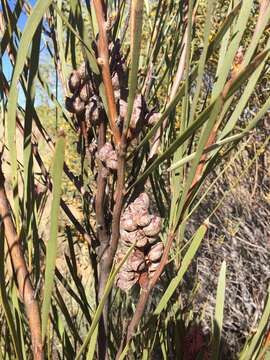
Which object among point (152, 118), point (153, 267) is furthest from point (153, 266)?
point (152, 118)

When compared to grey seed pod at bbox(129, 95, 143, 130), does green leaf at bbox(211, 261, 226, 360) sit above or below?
below

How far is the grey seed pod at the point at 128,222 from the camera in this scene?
1.06 feet

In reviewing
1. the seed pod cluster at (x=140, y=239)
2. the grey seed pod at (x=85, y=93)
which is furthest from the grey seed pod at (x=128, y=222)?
the grey seed pod at (x=85, y=93)

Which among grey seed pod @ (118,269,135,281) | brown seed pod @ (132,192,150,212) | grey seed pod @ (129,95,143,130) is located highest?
grey seed pod @ (129,95,143,130)

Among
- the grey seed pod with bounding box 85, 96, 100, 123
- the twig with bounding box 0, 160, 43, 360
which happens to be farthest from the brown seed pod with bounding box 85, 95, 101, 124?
the twig with bounding box 0, 160, 43, 360

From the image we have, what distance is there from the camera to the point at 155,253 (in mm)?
321

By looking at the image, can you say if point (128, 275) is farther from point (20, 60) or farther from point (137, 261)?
point (20, 60)

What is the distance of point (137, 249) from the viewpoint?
33cm

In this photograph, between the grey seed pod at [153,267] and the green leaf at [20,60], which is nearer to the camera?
the green leaf at [20,60]

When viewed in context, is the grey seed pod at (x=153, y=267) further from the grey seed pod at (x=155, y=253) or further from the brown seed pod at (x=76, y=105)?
the brown seed pod at (x=76, y=105)

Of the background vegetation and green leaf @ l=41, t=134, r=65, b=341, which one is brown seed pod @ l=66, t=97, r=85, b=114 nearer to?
the background vegetation

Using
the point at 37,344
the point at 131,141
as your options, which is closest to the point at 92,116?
the point at 131,141

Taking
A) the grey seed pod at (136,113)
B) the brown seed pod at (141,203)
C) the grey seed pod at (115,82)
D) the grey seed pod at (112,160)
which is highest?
the grey seed pod at (115,82)

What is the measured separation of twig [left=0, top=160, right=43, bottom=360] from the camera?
0.92 ft
